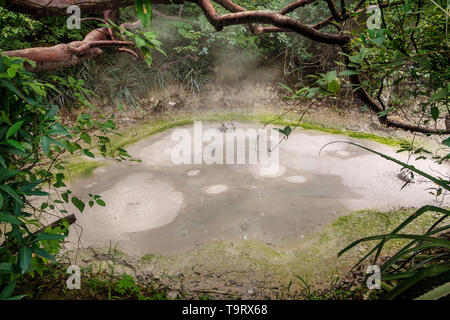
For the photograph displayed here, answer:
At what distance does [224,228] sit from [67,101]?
3577 millimetres

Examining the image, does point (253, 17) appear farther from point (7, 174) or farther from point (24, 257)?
point (24, 257)

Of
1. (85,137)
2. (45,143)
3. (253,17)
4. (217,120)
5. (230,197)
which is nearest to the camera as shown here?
(45,143)

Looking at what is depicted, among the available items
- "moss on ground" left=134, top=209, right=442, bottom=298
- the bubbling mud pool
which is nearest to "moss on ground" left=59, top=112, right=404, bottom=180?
the bubbling mud pool

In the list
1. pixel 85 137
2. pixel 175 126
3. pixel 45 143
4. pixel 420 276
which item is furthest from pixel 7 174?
pixel 175 126

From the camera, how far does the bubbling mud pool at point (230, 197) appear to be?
7.25 feet

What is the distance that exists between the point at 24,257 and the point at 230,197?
1.96 metres

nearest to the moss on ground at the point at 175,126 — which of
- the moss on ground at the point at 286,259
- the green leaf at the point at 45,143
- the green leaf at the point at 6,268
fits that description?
the moss on ground at the point at 286,259

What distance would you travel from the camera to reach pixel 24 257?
2.64 ft

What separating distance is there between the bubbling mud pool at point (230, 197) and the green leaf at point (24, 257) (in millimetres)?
1273

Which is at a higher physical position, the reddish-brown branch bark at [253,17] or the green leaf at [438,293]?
the reddish-brown branch bark at [253,17]

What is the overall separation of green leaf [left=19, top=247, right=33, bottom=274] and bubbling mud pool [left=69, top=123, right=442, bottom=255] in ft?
Result: 4.18

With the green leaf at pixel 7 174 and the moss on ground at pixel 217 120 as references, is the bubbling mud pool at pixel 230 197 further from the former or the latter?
the green leaf at pixel 7 174
